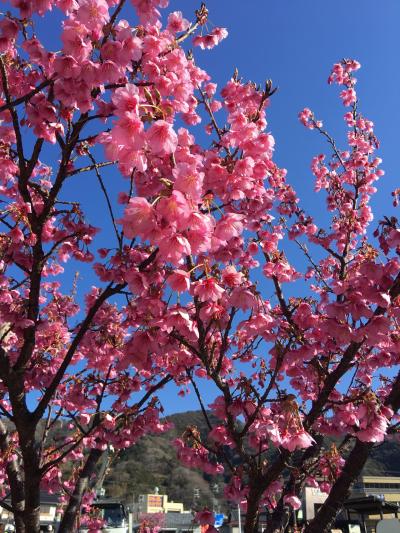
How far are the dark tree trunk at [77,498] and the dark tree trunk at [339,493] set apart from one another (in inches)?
→ 100

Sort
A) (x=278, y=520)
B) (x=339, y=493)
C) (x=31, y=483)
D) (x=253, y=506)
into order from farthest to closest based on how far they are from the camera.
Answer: (x=278, y=520)
(x=339, y=493)
(x=31, y=483)
(x=253, y=506)

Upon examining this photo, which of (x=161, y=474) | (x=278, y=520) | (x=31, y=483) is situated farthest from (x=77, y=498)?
(x=161, y=474)

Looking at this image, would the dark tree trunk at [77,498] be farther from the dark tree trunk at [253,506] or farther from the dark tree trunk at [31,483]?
the dark tree trunk at [253,506]

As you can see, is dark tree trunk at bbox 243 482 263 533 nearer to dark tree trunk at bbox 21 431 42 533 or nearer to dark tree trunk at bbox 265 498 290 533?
dark tree trunk at bbox 265 498 290 533

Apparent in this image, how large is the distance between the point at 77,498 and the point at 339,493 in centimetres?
295

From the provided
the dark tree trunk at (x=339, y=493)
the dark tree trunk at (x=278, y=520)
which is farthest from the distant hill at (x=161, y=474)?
the dark tree trunk at (x=339, y=493)

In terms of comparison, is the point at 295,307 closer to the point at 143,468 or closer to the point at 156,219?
the point at 156,219

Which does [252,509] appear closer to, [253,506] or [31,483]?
[253,506]

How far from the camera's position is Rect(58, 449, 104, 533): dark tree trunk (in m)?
4.86

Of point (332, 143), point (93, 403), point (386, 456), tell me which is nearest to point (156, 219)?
point (93, 403)

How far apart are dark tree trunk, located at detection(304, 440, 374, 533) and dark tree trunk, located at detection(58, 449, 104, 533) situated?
2544 mm

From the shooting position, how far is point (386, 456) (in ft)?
204

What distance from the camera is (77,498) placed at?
17.0 feet

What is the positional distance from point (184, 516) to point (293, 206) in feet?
137
